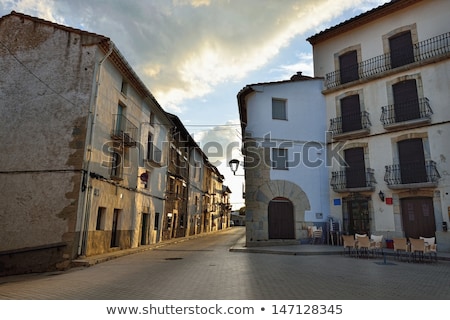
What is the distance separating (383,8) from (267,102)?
742 cm

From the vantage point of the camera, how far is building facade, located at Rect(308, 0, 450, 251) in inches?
541

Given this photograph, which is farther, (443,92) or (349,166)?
(349,166)

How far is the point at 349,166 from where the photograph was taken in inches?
643

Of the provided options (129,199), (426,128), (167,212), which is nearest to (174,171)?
(167,212)

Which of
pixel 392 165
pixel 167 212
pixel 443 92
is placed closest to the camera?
pixel 443 92

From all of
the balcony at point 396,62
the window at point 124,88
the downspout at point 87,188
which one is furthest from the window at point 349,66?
the downspout at point 87,188

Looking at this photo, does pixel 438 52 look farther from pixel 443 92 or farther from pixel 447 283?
pixel 447 283

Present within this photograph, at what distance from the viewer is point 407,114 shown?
14.8m

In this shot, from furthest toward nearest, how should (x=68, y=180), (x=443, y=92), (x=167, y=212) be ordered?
(x=167, y=212) → (x=443, y=92) → (x=68, y=180)

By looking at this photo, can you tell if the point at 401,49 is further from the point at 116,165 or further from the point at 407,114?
the point at 116,165

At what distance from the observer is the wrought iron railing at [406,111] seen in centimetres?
1410

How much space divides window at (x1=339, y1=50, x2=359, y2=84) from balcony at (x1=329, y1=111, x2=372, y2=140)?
2.19m
